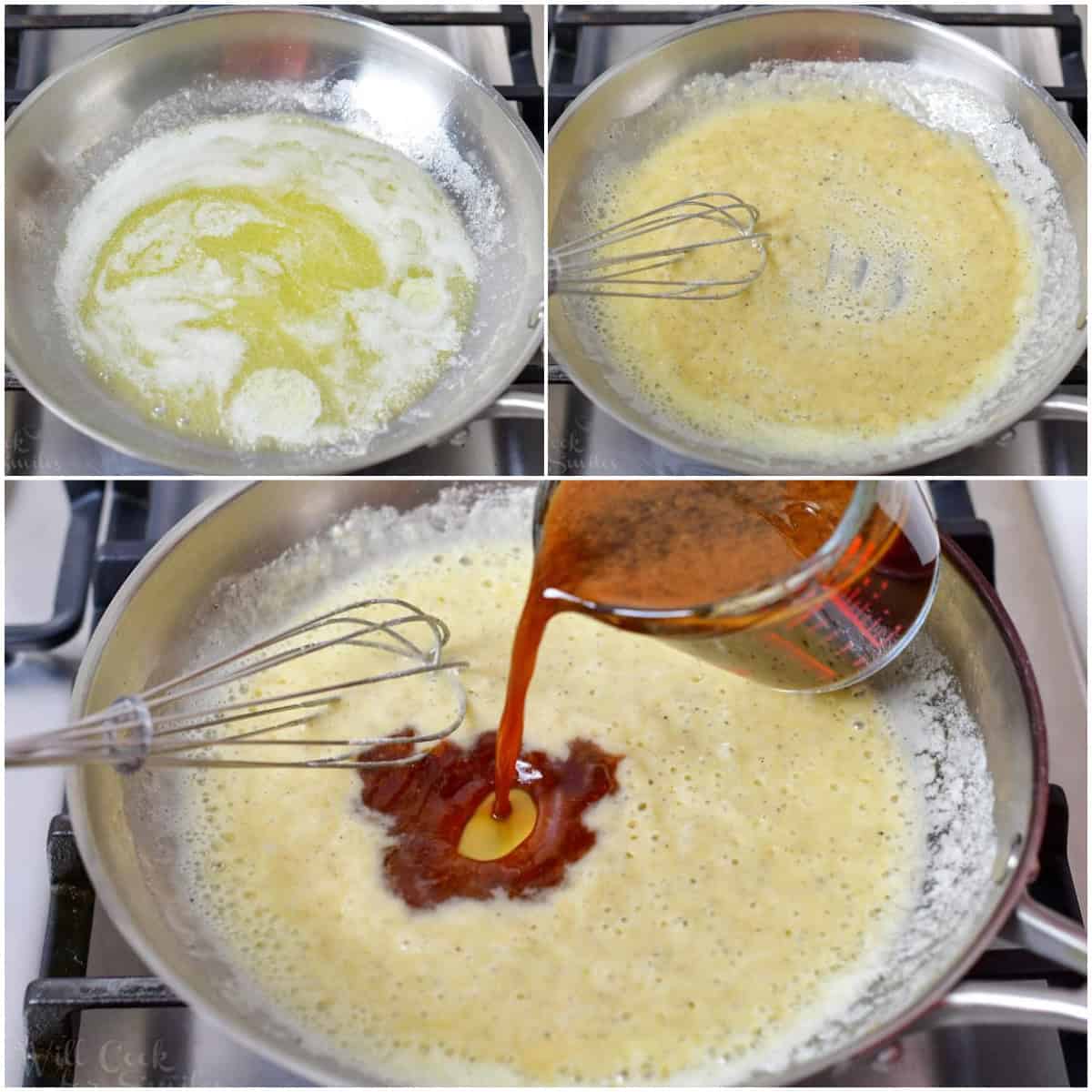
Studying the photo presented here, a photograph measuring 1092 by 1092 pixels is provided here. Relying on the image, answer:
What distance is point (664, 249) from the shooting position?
0.94 meters

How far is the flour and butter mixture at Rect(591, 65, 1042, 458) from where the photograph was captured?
3.01 feet

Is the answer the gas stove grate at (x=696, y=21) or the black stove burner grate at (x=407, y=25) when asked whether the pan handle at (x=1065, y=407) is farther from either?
the black stove burner grate at (x=407, y=25)

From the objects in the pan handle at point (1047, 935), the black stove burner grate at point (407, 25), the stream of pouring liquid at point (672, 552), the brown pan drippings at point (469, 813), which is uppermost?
the black stove burner grate at point (407, 25)

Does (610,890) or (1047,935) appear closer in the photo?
(1047,935)

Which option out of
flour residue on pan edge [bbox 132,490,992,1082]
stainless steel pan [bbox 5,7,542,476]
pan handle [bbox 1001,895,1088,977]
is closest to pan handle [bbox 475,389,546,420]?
stainless steel pan [bbox 5,7,542,476]

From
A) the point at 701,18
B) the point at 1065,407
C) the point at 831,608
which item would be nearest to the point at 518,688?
the point at 831,608

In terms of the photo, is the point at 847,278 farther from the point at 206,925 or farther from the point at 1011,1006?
the point at 206,925

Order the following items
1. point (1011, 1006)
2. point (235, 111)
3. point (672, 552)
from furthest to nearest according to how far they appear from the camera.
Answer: point (235, 111)
point (672, 552)
point (1011, 1006)

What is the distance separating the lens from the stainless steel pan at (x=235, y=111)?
90 cm

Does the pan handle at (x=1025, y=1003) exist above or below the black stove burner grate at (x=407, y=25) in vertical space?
below

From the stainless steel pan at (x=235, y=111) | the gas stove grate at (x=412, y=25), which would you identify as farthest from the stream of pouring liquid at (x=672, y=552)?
the gas stove grate at (x=412, y=25)

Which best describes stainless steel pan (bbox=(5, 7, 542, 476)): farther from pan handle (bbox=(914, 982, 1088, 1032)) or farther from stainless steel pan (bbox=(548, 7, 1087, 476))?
pan handle (bbox=(914, 982, 1088, 1032))

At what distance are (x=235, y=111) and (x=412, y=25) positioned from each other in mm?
170

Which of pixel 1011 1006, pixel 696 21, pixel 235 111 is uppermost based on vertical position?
pixel 696 21
